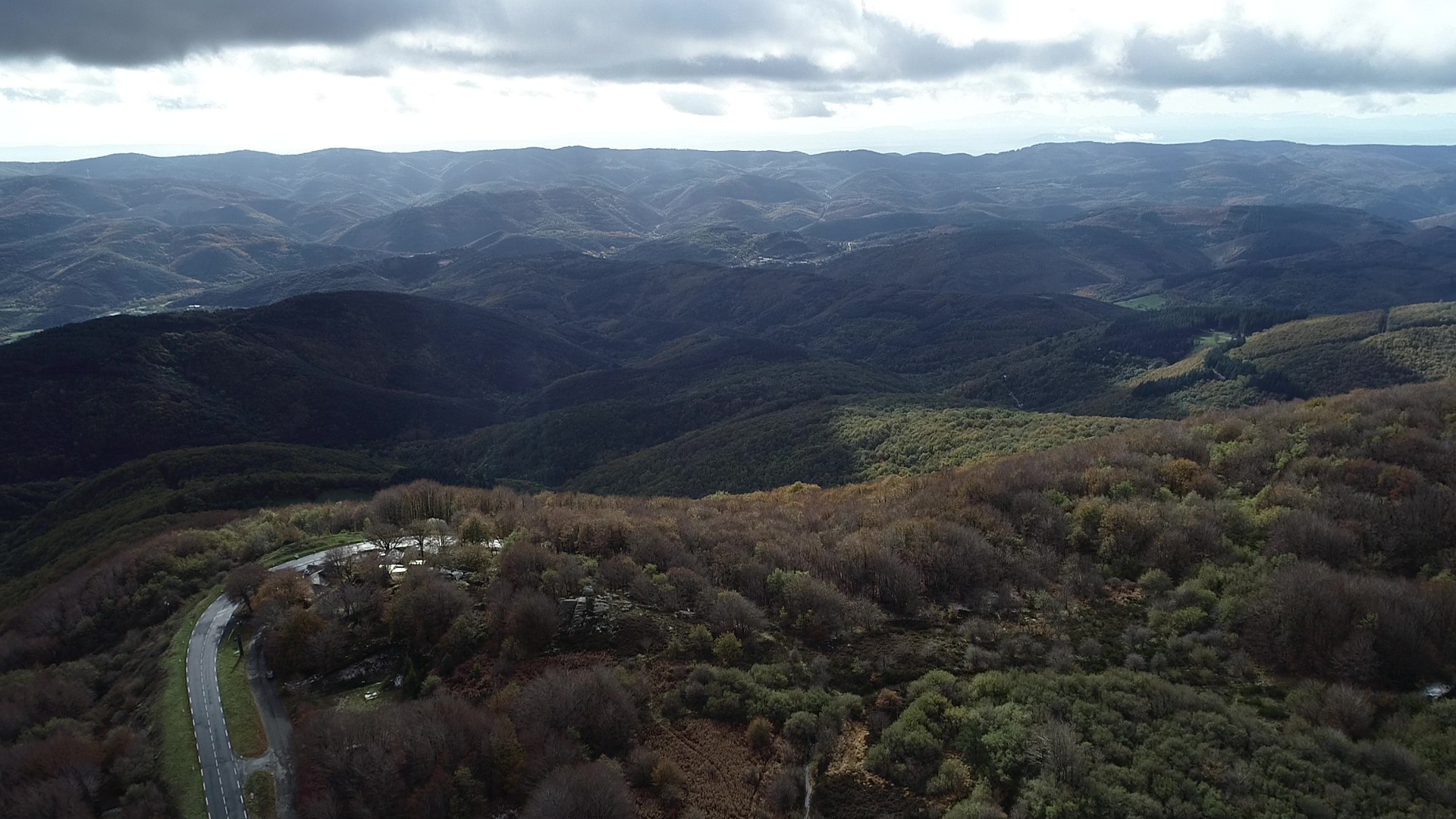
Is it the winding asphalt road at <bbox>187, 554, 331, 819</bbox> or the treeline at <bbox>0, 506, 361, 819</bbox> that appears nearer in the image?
the treeline at <bbox>0, 506, 361, 819</bbox>

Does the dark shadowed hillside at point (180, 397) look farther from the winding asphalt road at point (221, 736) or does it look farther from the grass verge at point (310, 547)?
the winding asphalt road at point (221, 736)

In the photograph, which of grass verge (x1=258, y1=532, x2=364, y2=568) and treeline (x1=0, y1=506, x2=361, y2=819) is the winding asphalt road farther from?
grass verge (x1=258, y1=532, x2=364, y2=568)

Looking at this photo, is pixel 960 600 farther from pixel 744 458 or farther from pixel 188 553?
pixel 744 458

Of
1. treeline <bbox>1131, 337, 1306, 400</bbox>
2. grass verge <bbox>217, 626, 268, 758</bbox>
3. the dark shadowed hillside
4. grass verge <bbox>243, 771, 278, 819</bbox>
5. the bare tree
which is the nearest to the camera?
grass verge <bbox>243, 771, 278, 819</bbox>

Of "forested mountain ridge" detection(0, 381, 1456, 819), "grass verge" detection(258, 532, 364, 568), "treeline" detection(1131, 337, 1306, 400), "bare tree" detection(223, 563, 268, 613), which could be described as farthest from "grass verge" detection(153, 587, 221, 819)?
"treeline" detection(1131, 337, 1306, 400)

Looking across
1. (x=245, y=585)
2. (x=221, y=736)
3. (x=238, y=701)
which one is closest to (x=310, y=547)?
(x=245, y=585)
